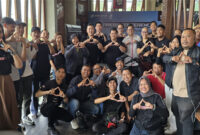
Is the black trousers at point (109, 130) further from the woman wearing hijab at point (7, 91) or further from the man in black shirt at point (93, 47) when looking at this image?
the man in black shirt at point (93, 47)

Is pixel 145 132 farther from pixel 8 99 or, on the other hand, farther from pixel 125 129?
pixel 8 99

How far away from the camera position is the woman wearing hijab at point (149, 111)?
7.45ft

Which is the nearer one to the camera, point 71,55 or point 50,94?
point 50,94

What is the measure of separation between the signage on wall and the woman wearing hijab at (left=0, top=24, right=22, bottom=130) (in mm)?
5404

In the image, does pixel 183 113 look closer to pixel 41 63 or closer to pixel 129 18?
pixel 41 63

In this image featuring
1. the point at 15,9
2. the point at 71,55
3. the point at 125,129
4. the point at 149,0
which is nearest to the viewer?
the point at 125,129

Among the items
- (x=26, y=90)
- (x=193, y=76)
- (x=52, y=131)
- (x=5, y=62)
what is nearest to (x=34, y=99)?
(x=26, y=90)

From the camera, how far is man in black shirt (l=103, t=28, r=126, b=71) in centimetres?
332

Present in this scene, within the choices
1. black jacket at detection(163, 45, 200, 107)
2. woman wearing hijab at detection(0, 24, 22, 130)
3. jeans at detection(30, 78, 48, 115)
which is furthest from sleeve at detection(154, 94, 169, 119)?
jeans at detection(30, 78, 48, 115)

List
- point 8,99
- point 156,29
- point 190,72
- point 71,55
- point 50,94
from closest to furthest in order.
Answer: point 190,72, point 8,99, point 50,94, point 71,55, point 156,29

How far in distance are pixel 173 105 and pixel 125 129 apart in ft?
2.26

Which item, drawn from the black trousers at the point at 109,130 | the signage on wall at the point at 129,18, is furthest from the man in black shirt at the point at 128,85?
the signage on wall at the point at 129,18

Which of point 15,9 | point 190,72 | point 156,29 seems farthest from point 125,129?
point 15,9

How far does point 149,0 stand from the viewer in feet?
33.0
